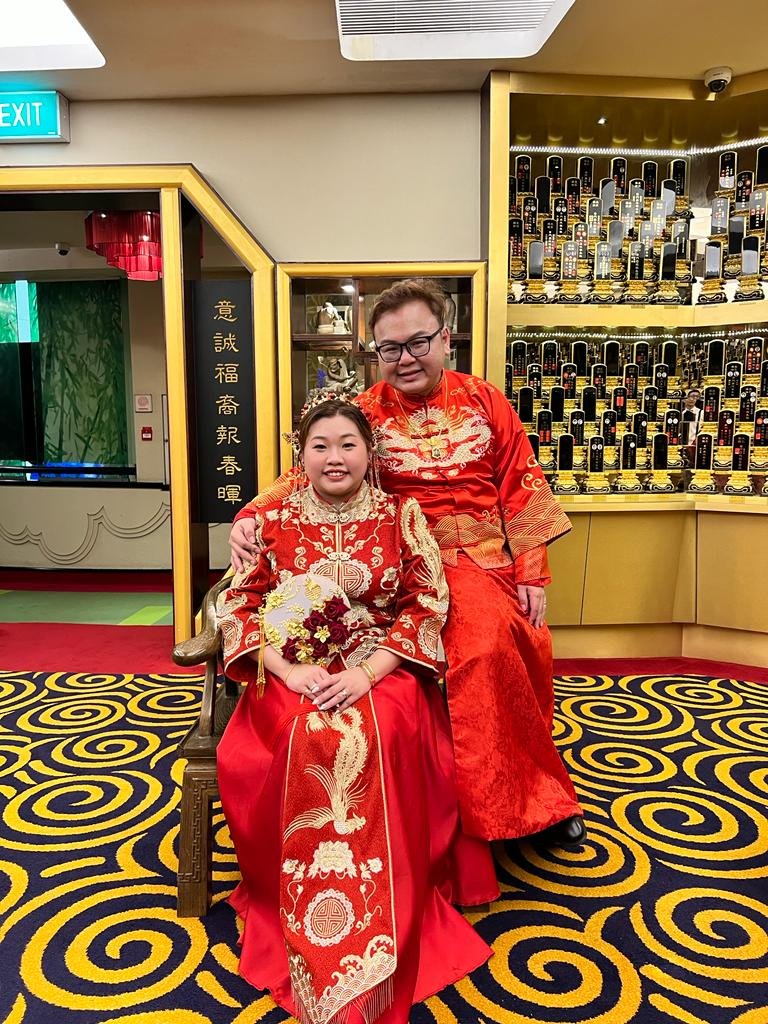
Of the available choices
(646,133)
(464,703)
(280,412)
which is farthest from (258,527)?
(646,133)

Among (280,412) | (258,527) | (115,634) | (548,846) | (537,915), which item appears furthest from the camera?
(115,634)

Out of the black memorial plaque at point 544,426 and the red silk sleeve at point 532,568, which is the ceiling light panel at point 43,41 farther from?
the red silk sleeve at point 532,568

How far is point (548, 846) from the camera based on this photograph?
6.57 feet

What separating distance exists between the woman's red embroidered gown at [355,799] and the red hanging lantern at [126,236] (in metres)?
2.84

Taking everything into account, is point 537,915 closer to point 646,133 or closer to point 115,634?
point 115,634

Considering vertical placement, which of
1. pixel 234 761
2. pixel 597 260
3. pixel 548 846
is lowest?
pixel 548 846

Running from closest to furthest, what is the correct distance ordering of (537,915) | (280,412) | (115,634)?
(537,915) → (280,412) → (115,634)

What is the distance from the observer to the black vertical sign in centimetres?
341

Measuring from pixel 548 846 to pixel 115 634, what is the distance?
2882mm

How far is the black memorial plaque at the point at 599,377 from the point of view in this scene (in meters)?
3.60

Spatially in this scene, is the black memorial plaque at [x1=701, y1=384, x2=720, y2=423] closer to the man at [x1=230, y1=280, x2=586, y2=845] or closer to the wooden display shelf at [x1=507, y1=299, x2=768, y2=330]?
the wooden display shelf at [x1=507, y1=299, x2=768, y2=330]

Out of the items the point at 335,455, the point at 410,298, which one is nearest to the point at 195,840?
the point at 335,455

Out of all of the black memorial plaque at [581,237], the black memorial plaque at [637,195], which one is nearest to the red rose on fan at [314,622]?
the black memorial plaque at [581,237]

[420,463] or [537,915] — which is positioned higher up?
[420,463]
